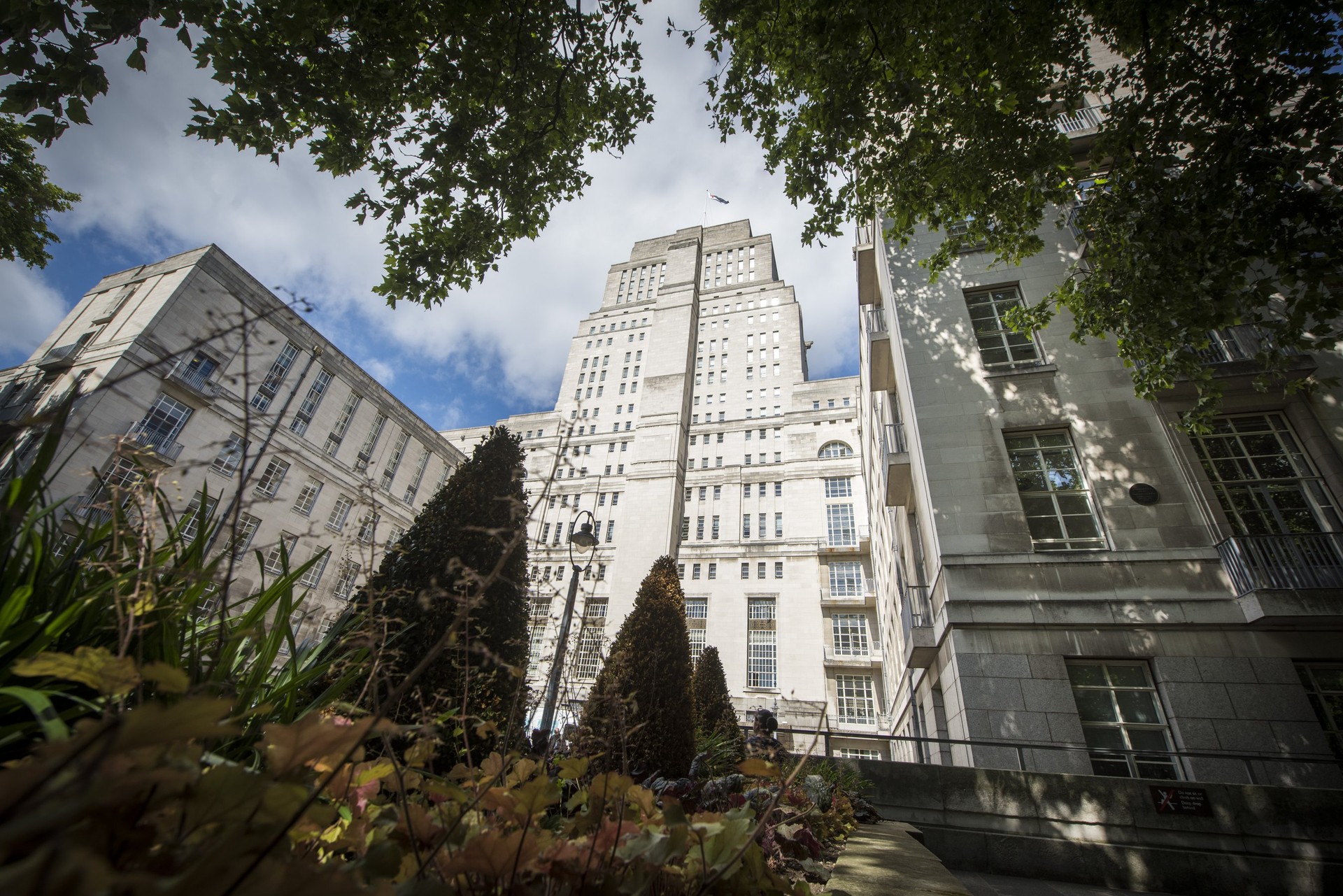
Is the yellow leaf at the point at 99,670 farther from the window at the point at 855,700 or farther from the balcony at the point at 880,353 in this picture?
the window at the point at 855,700

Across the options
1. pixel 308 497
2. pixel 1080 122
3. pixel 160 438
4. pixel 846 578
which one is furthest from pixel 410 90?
pixel 846 578

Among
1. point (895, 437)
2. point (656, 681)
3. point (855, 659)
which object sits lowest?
point (656, 681)

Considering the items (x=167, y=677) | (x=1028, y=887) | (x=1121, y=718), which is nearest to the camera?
(x=167, y=677)

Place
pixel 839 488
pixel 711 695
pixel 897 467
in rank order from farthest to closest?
pixel 839 488, pixel 711 695, pixel 897 467

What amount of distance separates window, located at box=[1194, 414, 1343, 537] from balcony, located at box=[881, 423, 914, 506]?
5321mm

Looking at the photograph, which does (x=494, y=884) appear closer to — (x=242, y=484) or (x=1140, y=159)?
(x=242, y=484)

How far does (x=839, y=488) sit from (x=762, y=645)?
14.4 metres

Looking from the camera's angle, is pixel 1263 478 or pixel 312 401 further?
pixel 312 401

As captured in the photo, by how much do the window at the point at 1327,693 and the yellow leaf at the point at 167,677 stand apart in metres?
13.0

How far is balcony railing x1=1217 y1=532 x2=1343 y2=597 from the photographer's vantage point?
8.51 meters

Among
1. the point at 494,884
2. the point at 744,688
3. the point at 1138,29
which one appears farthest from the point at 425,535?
the point at 744,688

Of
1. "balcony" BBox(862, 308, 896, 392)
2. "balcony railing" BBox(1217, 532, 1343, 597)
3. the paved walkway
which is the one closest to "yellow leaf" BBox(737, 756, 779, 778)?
the paved walkway

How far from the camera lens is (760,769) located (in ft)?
4.60

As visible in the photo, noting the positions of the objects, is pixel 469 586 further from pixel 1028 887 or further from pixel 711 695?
pixel 711 695
